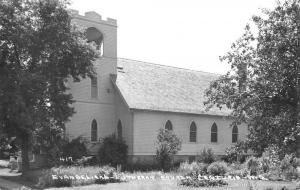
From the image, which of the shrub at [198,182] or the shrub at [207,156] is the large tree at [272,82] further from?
the shrub at [207,156]

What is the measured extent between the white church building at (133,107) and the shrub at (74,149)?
1552 mm

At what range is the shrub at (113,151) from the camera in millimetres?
34812

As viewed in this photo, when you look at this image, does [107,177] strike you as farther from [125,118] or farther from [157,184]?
[125,118]

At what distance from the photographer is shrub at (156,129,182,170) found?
1387 inches

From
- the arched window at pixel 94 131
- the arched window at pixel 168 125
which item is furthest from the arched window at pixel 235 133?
the arched window at pixel 94 131

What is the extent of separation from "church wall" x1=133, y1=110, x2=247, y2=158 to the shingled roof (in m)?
0.72

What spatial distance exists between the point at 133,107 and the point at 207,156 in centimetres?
833

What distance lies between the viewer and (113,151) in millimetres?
35062

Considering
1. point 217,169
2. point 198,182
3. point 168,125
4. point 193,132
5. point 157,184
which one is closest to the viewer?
point 157,184

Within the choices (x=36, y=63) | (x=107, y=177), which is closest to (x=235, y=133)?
(x=36, y=63)

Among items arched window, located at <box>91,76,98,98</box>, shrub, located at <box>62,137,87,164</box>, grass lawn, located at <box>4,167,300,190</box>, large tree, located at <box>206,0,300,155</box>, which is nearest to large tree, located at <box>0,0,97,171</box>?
shrub, located at <box>62,137,87,164</box>

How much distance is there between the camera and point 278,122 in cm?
1605

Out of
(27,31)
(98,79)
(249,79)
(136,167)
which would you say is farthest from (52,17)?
(249,79)

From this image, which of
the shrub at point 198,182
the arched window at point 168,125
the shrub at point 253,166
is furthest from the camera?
the arched window at point 168,125
